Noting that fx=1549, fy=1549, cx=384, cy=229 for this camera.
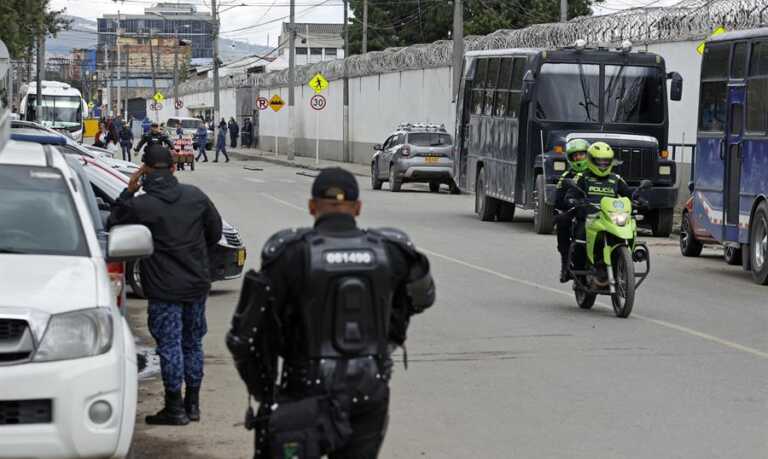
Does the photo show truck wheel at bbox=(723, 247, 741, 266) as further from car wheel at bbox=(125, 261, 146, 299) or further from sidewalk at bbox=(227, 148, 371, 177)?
sidewalk at bbox=(227, 148, 371, 177)

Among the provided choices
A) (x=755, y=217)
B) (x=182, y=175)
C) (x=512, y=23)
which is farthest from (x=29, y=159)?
(x=512, y=23)

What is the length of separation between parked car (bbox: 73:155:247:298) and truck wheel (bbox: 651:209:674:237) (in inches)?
451

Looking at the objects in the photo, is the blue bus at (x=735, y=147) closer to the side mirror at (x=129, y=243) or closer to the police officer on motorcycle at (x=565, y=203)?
the police officer on motorcycle at (x=565, y=203)

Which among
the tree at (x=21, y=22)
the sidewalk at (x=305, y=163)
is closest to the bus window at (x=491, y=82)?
the tree at (x=21, y=22)

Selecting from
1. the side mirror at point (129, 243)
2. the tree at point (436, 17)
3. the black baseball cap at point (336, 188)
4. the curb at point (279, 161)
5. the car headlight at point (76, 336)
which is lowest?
the curb at point (279, 161)

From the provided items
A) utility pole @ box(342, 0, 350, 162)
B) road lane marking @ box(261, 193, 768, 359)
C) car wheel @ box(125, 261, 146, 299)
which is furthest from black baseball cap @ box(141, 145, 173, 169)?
utility pole @ box(342, 0, 350, 162)

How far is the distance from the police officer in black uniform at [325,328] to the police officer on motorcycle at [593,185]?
9521mm

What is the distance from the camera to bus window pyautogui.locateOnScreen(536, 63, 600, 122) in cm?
2641

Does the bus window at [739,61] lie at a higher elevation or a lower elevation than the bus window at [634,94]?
higher

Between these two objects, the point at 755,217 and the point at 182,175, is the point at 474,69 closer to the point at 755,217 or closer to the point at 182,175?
the point at 755,217

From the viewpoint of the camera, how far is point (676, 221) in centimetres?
2966

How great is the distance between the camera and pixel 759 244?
18484 millimetres

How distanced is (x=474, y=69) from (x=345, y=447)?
27.0m

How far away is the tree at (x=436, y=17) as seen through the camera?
245 feet
